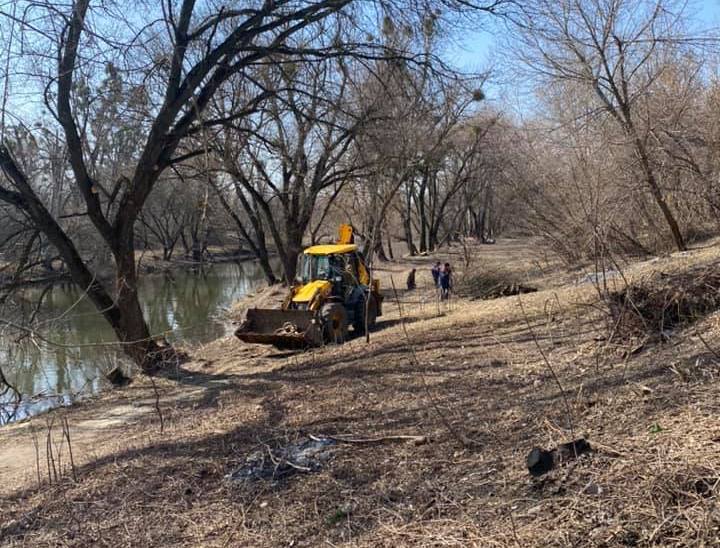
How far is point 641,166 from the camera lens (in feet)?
46.2

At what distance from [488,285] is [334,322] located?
7.86 meters

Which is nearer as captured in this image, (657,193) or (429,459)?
(429,459)

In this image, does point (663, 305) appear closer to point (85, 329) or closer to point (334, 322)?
point (334, 322)

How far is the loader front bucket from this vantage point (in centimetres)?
1232

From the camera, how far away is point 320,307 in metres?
13.2

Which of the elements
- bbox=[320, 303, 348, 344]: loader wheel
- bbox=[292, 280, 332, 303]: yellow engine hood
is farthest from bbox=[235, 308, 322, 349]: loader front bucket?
bbox=[292, 280, 332, 303]: yellow engine hood

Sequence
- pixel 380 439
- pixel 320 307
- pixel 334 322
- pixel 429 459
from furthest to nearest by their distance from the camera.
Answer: pixel 320 307
pixel 334 322
pixel 380 439
pixel 429 459

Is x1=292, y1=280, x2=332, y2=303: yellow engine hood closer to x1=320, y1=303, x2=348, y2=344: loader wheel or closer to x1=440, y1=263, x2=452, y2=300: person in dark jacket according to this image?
x1=320, y1=303, x2=348, y2=344: loader wheel

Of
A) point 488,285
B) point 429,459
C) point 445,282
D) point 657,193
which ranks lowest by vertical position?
point 429,459

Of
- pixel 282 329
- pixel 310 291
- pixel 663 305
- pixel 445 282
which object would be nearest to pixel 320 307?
pixel 310 291

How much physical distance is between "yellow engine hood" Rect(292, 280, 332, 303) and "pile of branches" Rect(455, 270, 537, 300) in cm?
511

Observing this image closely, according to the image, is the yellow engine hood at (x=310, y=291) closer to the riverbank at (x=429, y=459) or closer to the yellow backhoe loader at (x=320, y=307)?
the yellow backhoe loader at (x=320, y=307)

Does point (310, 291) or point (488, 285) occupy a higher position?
point (310, 291)

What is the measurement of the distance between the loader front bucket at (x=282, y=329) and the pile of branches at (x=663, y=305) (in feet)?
22.0
